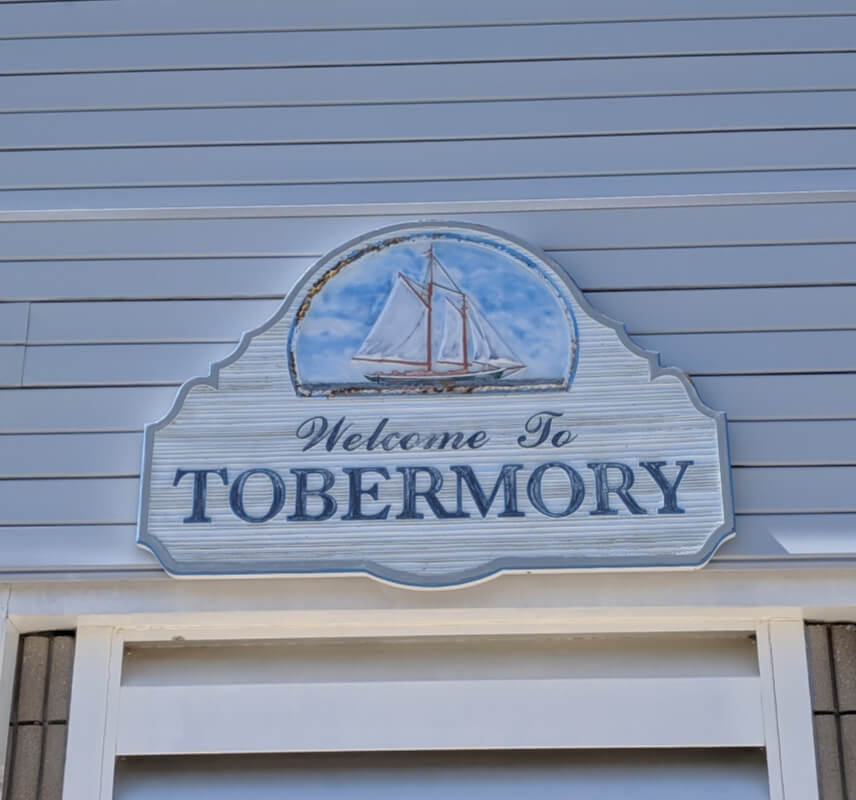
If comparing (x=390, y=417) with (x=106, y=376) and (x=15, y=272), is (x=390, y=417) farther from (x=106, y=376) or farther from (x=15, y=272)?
(x=15, y=272)

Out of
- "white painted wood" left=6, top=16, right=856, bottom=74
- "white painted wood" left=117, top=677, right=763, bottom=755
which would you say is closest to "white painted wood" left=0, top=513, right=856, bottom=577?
"white painted wood" left=117, top=677, right=763, bottom=755

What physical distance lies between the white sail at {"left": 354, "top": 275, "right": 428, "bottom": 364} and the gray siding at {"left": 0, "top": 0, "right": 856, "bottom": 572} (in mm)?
298

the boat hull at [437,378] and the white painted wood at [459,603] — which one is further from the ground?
the boat hull at [437,378]

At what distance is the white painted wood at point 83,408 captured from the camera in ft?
11.9

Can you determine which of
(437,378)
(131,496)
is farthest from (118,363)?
(437,378)

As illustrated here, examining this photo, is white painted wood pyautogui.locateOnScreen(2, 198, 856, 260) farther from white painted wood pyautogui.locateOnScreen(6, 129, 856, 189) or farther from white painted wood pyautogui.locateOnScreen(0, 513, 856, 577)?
white painted wood pyautogui.locateOnScreen(0, 513, 856, 577)

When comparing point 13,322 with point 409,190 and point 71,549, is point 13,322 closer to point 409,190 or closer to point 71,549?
point 71,549

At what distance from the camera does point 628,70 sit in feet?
13.2

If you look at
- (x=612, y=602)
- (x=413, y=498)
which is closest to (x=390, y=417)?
(x=413, y=498)

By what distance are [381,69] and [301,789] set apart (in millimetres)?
2094

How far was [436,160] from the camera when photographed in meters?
3.93

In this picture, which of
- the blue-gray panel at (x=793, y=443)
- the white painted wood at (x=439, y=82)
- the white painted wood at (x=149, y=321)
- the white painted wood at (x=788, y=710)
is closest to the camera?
the white painted wood at (x=788, y=710)

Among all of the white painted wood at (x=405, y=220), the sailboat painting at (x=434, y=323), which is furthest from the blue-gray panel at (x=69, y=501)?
the white painted wood at (x=405, y=220)

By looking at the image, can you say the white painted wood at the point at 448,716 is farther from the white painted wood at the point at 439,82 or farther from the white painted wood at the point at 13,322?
the white painted wood at the point at 439,82
